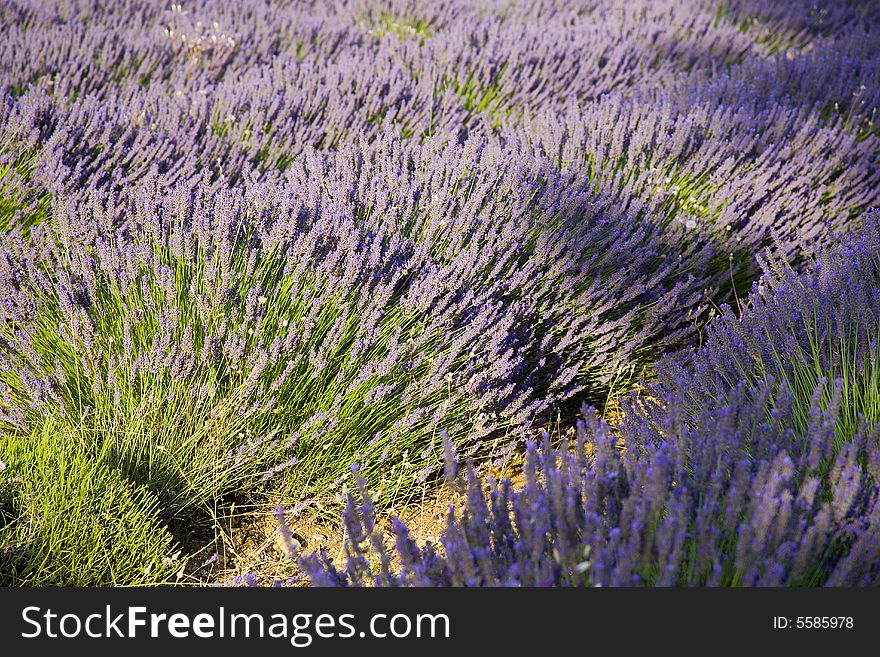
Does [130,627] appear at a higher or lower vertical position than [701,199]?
lower

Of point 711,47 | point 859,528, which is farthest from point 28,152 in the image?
point 711,47

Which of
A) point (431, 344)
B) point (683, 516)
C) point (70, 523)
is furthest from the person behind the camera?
point (431, 344)

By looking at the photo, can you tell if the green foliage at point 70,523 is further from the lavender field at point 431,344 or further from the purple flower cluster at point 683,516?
the purple flower cluster at point 683,516

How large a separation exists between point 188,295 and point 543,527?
4.40ft

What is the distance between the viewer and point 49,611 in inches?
60.0

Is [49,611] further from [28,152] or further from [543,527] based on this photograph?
[28,152]

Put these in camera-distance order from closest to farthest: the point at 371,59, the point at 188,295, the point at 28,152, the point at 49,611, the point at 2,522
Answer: the point at 49,611
the point at 2,522
the point at 188,295
the point at 28,152
the point at 371,59

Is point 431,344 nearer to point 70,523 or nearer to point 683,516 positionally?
point 70,523

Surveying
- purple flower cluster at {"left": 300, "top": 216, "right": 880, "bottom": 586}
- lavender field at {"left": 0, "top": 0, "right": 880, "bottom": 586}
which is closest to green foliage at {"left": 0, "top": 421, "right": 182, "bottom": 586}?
lavender field at {"left": 0, "top": 0, "right": 880, "bottom": 586}

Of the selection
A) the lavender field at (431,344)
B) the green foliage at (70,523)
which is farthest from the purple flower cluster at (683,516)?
the green foliage at (70,523)

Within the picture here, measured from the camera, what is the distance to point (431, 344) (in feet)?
7.77

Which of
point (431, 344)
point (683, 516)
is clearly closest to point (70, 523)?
point (431, 344)

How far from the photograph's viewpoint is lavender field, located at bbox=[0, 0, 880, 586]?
1.48 m

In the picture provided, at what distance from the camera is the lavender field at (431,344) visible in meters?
1.48
